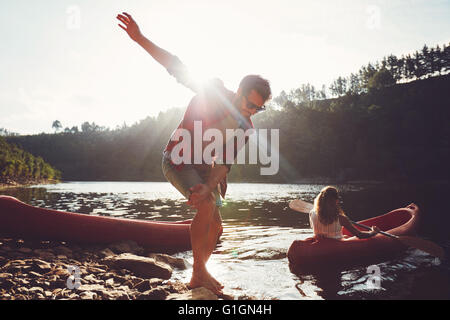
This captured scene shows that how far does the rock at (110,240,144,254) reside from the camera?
19.5 ft

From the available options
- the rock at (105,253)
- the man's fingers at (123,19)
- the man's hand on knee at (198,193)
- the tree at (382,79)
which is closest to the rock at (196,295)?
the man's hand on knee at (198,193)

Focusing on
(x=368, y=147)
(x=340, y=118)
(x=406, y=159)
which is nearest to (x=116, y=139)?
(x=340, y=118)

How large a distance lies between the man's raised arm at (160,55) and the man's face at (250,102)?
0.54 m

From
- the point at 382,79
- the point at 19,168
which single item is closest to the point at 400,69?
the point at 382,79

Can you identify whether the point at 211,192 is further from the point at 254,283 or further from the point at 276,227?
the point at 276,227

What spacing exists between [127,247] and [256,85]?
4.50m

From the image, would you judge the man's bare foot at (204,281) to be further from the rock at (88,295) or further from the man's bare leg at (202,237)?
the rock at (88,295)

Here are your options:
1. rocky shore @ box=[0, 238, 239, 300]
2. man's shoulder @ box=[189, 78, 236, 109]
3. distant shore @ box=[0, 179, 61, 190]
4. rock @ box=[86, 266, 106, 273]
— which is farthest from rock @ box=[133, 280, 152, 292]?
distant shore @ box=[0, 179, 61, 190]

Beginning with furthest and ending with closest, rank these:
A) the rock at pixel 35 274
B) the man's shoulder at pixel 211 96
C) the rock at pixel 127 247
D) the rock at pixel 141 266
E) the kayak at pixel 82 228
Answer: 1. the rock at pixel 127 247
2. the kayak at pixel 82 228
3. the rock at pixel 141 266
4. the rock at pixel 35 274
5. the man's shoulder at pixel 211 96

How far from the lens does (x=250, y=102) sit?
324 cm

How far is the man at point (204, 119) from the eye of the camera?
10.4 feet

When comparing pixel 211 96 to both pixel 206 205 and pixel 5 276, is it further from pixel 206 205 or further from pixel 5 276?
pixel 5 276

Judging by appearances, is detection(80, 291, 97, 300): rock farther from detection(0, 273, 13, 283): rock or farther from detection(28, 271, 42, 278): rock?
detection(0, 273, 13, 283): rock
